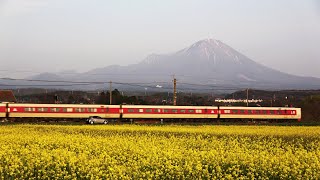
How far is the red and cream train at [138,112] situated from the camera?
60.8 meters

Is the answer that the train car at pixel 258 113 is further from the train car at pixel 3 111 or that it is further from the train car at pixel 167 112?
the train car at pixel 3 111

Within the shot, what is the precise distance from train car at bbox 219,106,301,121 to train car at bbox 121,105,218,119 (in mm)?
1815

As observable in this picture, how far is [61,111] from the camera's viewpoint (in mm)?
62531

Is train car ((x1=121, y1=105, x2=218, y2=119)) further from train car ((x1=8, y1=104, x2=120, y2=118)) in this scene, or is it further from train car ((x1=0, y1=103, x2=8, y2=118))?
train car ((x1=0, y1=103, x2=8, y2=118))

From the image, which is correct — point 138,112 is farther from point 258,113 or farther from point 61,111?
point 258,113

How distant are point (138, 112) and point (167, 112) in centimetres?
441

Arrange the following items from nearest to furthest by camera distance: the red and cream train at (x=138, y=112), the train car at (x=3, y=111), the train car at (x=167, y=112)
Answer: the train car at (x=3, y=111), the red and cream train at (x=138, y=112), the train car at (x=167, y=112)

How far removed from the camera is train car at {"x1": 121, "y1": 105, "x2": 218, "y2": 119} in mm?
66188

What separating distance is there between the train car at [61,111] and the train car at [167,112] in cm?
184

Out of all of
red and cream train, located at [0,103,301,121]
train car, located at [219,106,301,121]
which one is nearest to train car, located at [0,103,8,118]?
red and cream train, located at [0,103,301,121]

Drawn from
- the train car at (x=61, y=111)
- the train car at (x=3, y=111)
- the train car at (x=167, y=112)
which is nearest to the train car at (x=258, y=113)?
the train car at (x=167, y=112)

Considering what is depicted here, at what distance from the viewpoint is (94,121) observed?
5772cm

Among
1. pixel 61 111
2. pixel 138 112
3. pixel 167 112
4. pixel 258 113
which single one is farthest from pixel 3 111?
pixel 258 113

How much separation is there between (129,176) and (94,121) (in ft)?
149
